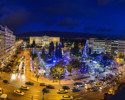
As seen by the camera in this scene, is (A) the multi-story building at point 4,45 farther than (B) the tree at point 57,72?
Yes

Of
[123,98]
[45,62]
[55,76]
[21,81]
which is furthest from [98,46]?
[123,98]

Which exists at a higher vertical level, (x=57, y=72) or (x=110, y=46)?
(x=110, y=46)

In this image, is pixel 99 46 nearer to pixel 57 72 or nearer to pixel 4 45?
pixel 4 45

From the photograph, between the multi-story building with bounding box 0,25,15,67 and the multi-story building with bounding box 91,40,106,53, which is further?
the multi-story building with bounding box 91,40,106,53

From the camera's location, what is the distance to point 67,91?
12500 millimetres

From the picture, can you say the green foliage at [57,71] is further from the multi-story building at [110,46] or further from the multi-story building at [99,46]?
the multi-story building at [99,46]

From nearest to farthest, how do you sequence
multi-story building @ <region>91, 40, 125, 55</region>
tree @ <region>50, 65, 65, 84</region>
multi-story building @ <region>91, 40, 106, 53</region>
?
tree @ <region>50, 65, 65, 84</region> < multi-story building @ <region>91, 40, 125, 55</region> < multi-story building @ <region>91, 40, 106, 53</region>

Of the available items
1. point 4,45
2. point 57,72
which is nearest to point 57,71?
point 57,72

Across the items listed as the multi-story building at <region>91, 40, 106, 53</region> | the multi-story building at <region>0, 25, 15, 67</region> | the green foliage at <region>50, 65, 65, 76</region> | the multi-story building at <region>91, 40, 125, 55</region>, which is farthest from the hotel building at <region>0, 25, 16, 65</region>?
the multi-story building at <region>91, 40, 106, 53</region>

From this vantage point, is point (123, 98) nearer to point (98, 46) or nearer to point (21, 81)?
point (21, 81)

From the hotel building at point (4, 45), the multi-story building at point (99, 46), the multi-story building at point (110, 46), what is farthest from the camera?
the multi-story building at point (99, 46)

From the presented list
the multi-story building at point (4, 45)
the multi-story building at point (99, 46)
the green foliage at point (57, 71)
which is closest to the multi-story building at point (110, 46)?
the multi-story building at point (99, 46)

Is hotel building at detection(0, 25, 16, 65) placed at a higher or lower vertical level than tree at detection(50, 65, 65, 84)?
higher

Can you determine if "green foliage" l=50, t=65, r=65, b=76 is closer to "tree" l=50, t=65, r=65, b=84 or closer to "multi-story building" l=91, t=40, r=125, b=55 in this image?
"tree" l=50, t=65, r=65, b=84
